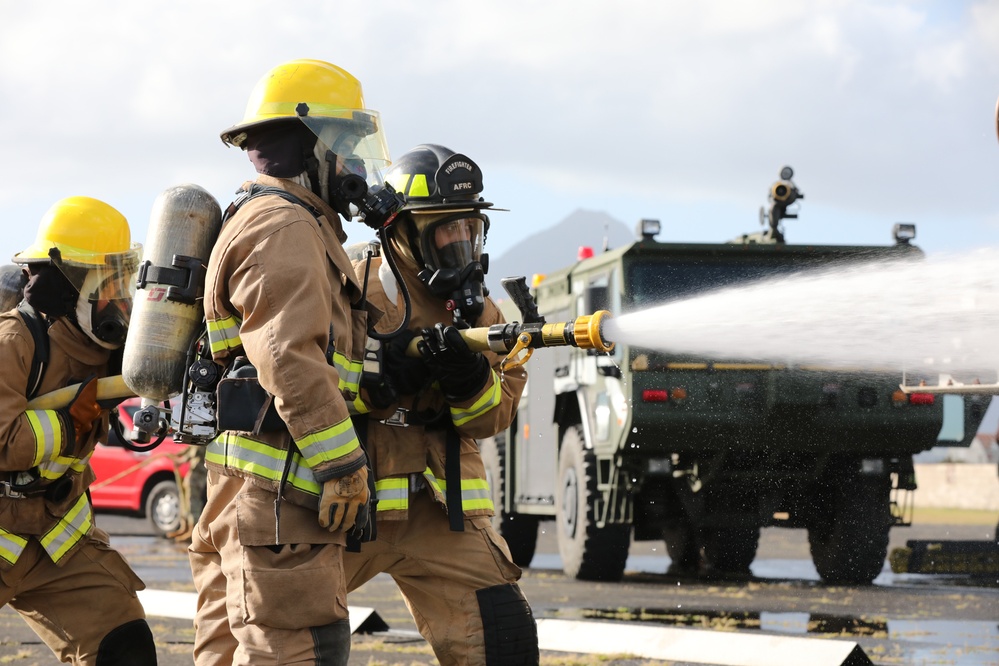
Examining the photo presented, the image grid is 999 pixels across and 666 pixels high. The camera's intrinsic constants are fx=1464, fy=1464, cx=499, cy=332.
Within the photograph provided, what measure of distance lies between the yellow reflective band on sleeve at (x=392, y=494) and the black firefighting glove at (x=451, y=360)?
1.10ft

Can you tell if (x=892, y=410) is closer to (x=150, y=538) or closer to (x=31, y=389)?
(x=31, y=389)

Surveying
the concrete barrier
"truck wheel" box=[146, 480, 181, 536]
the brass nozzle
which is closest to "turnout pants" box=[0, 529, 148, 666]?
the brass nozzle

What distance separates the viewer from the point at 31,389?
4.88 metres

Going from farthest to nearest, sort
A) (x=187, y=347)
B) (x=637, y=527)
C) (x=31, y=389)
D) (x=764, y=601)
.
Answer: (x=637, y=527), (x=764, y=601), (x=31, y=389), (x=187, y=347)

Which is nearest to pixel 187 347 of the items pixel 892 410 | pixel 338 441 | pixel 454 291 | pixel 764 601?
pixel 338 441

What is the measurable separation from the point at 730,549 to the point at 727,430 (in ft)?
8.70

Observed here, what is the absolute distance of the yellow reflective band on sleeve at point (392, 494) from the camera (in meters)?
4.33

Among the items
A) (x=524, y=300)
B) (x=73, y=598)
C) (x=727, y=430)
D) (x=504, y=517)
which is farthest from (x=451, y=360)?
(x=504, y=517)

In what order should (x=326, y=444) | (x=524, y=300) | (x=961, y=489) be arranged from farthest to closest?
(x=961, y=489), (x=524, y=300), (x=326, y=444)

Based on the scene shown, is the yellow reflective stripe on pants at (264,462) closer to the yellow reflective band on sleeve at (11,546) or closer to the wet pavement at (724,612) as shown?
the yellow reflective band on sleeve at (11,546)

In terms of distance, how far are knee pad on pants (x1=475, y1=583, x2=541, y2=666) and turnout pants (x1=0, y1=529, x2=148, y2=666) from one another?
1269mm

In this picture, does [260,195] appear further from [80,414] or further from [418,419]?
[80,414]

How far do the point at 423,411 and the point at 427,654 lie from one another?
2773 mm

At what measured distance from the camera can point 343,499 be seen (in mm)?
3717
